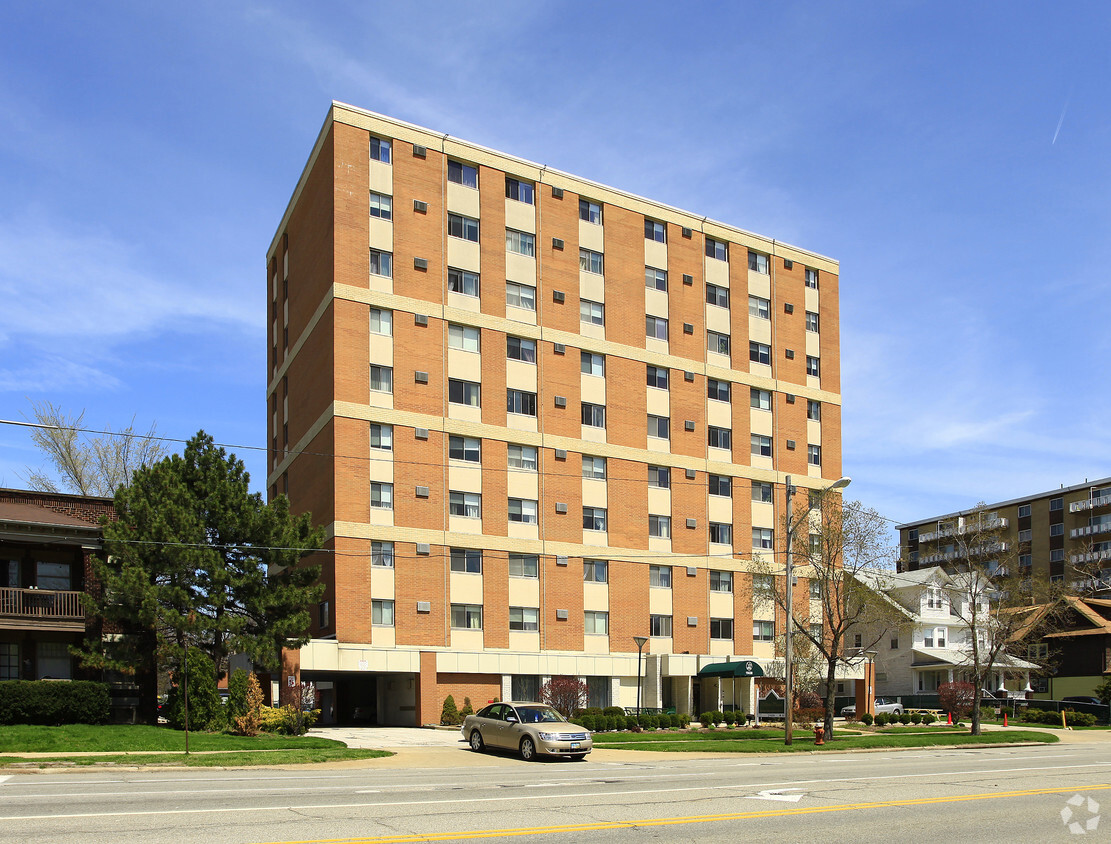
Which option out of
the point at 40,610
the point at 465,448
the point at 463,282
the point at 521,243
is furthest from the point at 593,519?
the point at 40,610

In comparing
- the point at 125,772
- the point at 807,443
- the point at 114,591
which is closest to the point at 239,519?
the point at 114,591

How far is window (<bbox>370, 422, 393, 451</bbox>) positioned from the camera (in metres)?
49.2

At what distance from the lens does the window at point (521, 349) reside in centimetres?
5391

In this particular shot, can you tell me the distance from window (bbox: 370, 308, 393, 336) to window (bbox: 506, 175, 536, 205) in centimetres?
992

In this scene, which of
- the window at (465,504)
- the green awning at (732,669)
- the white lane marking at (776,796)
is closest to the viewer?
the white lane marking at (776,796)

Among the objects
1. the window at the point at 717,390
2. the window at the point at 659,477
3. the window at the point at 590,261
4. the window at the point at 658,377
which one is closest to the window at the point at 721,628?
the window at the point at 659,477

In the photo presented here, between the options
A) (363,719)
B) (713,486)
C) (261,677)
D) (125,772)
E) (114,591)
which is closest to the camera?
(125,772)

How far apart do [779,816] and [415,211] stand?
1638 inches

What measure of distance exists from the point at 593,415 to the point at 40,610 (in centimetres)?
2920

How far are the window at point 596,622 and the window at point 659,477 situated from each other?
7.84 meters

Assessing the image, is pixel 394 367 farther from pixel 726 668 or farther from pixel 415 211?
pixel 726 668

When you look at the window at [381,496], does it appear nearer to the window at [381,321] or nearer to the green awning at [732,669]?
the window at [381,321]

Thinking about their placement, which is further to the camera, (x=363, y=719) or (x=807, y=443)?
(x=807, y=443)

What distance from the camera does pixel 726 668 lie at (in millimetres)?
54125
